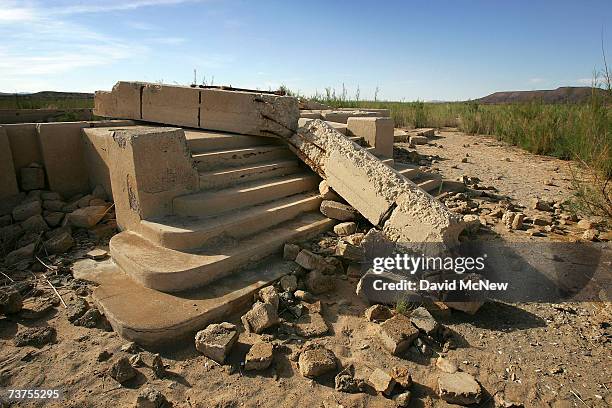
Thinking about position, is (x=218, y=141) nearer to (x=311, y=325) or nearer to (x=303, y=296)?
(x=303, y=296)

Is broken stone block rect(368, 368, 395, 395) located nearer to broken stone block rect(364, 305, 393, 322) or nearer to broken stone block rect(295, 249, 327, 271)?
broken stone block rect(364, 305, 393, 322)

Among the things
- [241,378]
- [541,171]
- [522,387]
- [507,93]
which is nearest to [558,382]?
[522,387]

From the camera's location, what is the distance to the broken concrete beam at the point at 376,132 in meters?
5.64

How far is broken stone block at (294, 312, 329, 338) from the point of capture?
2.70m

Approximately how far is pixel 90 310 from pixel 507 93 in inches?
2372

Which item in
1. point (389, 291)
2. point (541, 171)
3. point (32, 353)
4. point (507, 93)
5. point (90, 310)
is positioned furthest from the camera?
point (507, 93)

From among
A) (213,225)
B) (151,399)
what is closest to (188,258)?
(213,225)

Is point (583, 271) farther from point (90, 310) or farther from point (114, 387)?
point (90, 310)

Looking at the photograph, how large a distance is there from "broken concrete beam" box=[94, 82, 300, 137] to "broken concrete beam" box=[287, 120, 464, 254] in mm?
356

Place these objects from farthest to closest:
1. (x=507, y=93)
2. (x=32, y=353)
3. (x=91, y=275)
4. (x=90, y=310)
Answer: (x=507, y=93)
(x=91, y=275)
(x=90, y=310)
(x=32, y=353)

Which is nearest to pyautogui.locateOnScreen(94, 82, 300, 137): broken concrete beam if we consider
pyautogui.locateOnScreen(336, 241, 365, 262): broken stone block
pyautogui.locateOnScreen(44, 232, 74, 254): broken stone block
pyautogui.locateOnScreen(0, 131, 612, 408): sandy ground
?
pyautogui.locateOnScreen(336, 241, 365, 262): broken stone block

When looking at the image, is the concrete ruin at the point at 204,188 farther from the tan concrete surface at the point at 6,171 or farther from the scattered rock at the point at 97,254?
the scattered rock at the point at 97,254

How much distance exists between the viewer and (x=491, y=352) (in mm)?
2514

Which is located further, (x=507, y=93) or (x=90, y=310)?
(x=507, y=93)
